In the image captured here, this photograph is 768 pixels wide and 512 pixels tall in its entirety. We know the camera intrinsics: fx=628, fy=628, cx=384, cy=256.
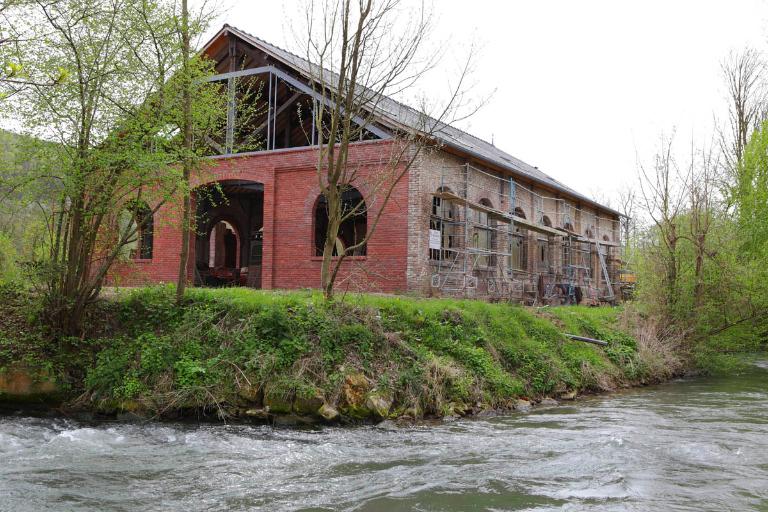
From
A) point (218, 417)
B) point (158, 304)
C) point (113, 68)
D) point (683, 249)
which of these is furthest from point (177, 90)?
point (683, 249)

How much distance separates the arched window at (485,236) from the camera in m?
20.1

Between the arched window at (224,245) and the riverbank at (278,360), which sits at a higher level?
the arched window at (224,245)

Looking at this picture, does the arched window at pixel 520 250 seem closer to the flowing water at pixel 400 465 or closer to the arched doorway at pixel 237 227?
the arched doorway at pixel 237 227

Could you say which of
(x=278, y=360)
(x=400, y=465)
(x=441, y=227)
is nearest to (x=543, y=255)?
(x=441, y=227)

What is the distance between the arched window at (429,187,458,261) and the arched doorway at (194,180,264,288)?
22.0 feet

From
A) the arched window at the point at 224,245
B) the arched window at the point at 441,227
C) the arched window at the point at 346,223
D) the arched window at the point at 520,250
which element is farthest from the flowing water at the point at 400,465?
the arched window at the point at 224,245

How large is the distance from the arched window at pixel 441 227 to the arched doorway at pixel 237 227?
6696mm

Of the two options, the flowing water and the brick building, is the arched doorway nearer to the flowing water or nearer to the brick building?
the brick building

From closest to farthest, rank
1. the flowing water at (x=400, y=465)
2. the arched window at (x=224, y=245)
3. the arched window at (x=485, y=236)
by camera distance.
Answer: the flowing water at (x=400, y=465)
the arched window at (x=485, y=236)
the arched window at (x=224, y=245)

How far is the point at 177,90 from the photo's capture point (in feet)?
35.8

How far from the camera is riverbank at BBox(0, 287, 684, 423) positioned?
9.59 m

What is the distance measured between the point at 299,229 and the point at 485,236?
20.8 ft

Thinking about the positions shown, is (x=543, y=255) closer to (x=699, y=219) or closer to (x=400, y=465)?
(x=699, y=219)

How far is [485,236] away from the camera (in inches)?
814
